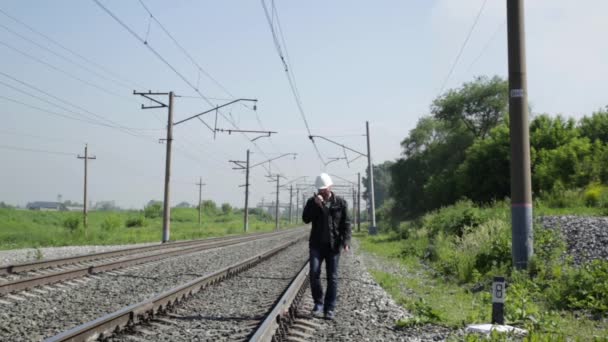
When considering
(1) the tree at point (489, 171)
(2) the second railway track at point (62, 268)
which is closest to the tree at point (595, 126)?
(1) the tree at point (489, 171)

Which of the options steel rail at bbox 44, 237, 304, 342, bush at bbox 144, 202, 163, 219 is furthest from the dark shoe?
bush at bbox 144, 202, 163, 219

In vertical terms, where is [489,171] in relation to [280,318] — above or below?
above

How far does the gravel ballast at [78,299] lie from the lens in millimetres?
7851

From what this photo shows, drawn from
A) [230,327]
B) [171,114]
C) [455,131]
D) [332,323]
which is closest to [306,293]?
[332,323]

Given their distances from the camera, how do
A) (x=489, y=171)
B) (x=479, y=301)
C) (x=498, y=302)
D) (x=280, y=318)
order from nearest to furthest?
(x=498, y=302) → (x=280, y=318) → (x=479, y=301) → (x=489, y=171)

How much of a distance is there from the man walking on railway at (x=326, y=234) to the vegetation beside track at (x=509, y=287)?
4.14ft

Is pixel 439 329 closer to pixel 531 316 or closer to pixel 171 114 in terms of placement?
pixel 531 316

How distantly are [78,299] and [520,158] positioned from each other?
29.5ft

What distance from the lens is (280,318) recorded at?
8594mm

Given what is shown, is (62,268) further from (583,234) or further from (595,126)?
(595,126)

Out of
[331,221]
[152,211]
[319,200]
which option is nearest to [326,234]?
[331,221]

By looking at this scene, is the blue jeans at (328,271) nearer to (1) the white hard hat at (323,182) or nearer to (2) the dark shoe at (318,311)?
(2) the dark shoe at (318,311)

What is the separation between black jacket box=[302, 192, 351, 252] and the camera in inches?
361

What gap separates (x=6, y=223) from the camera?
63750mm
